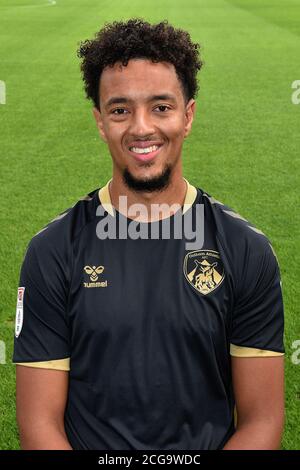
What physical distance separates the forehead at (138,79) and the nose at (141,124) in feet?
0.16

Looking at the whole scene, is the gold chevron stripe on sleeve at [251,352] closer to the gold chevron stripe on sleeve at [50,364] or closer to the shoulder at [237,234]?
the shoulder at [237,234]

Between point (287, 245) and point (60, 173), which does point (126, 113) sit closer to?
point (287, 245)

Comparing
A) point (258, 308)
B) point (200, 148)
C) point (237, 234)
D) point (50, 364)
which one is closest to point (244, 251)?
point (237, 234)

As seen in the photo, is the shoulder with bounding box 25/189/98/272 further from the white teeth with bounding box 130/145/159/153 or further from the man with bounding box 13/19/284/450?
the white teeth with bounding box 130/145/159/153

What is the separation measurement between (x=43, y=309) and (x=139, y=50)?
0.91m

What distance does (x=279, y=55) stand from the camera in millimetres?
15078

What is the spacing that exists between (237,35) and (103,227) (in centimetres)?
1816

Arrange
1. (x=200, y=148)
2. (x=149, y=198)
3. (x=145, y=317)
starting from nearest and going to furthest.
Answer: (x=145, y=317)
(x=149, y=198)
(x=200, y=148)

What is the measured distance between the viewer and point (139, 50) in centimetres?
204

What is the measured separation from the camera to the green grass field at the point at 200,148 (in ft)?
15.7

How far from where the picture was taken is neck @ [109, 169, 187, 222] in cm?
208

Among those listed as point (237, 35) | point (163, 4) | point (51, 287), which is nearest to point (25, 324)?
point (51, 287)

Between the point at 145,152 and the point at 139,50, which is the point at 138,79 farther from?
the point at 145,152

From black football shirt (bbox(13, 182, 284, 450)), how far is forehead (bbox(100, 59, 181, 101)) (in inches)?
16.8
